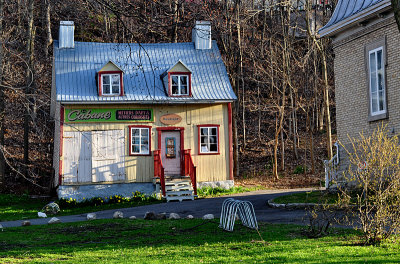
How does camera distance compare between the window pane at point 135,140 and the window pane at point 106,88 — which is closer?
the window pane at point 106,88

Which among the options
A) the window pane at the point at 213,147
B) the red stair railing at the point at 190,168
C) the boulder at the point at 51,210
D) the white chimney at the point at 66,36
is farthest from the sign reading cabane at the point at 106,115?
the boulder at the point at 51,210

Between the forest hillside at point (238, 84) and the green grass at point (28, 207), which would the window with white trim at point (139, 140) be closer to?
the green grass at point (28, 207)

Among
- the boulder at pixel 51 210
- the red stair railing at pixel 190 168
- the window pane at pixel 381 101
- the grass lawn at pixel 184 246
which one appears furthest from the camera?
the red stair railing at pixel 190 168

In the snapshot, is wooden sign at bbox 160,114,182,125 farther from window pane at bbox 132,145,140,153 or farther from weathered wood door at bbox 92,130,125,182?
weathered wood door at bbox 92,130,125,182

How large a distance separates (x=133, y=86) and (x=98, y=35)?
17612 mm

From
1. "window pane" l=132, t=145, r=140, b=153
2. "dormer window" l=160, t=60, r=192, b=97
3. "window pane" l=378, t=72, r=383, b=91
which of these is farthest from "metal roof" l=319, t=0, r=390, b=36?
"window pane" l=132, t=145, r=140, b=153

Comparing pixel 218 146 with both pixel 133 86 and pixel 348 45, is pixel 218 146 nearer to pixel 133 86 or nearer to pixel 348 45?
pixel 133 86

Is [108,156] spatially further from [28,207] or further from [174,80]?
[174,80]

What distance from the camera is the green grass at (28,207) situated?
2048 centimetres

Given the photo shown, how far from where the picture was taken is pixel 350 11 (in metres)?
18.5

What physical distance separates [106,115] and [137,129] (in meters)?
1.56

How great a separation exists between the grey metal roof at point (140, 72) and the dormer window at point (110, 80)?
1.08 feet

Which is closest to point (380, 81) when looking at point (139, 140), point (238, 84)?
point (139, 140)

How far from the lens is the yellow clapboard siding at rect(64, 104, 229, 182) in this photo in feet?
82.0
